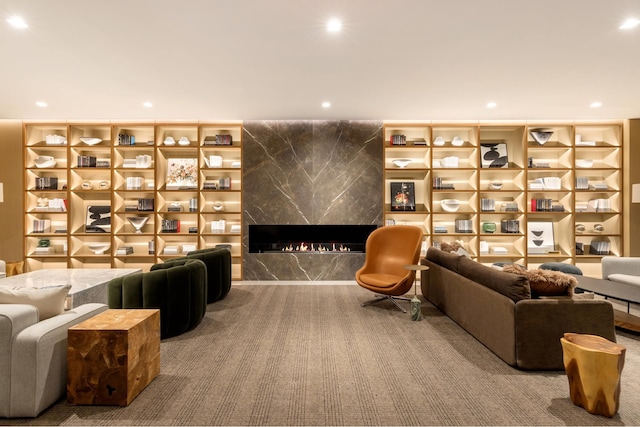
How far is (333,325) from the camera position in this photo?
3764 mm

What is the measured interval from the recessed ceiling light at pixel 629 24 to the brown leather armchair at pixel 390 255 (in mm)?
2757

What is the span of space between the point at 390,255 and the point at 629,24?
133 inches

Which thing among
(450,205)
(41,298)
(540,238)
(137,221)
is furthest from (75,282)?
(540,238)

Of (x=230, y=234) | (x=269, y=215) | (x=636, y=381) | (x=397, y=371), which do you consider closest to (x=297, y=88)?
(x=269, y=215)

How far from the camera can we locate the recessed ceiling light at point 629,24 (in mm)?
2873

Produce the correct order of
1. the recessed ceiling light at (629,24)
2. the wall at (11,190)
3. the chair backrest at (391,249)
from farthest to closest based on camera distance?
1. the wall at (11,190)
2. the chair backrest at (391,249)
3. the recessed ceiling light at (629,24)

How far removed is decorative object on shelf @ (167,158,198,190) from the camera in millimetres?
6234

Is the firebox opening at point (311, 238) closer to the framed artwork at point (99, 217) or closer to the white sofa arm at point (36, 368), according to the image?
the framed artwork at point (99, 217)

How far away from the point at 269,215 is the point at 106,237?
118 inches

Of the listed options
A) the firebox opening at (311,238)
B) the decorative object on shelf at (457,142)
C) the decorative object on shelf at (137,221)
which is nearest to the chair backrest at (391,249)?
the firebox opening at (311,238)

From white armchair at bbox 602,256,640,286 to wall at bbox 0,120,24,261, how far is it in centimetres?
920

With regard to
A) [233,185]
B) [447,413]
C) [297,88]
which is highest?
[297,88]

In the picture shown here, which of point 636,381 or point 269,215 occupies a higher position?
point 269,215

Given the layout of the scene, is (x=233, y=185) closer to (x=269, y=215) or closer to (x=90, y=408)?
(x=269, y=215)
